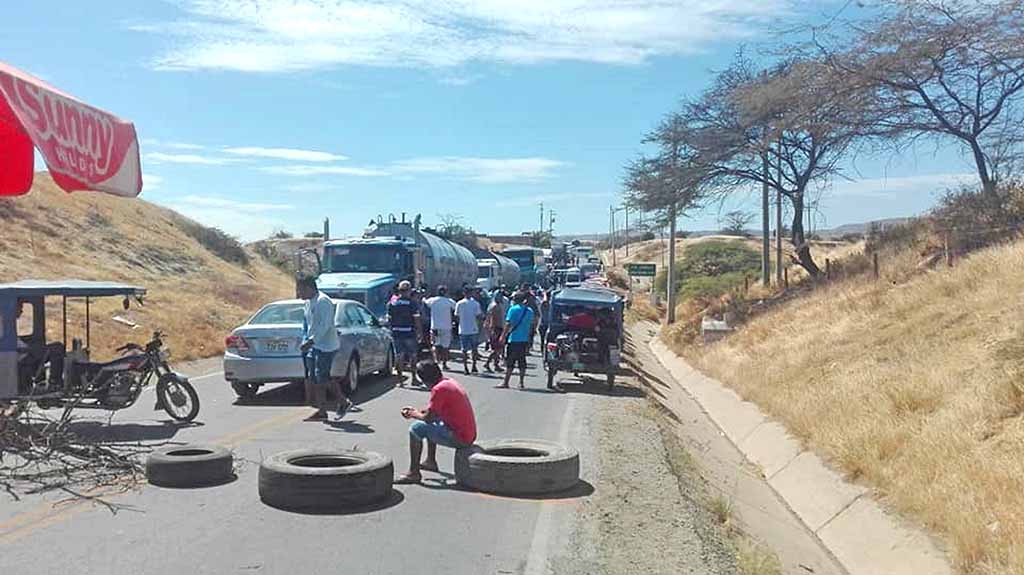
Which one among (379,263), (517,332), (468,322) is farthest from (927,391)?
(379,263)

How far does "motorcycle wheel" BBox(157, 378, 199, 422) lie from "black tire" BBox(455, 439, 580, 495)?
5.13 m

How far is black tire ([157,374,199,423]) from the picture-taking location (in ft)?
43.7

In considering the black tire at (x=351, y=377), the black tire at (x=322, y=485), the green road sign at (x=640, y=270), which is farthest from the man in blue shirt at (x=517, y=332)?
the green road sign at (x=640, y=270)

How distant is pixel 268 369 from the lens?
51.2 ft

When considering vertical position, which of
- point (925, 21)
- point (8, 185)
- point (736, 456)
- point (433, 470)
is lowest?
point (736, 456)

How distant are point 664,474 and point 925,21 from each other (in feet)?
61.6

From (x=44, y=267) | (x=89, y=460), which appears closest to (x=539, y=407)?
(x=89, y=460)

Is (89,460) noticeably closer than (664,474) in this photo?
Yes

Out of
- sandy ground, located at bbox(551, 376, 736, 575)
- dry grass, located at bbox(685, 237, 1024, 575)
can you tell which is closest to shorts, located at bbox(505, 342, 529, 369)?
dry grass, located at bbox(685, 237, 1024, 575)

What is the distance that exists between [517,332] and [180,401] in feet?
22.6

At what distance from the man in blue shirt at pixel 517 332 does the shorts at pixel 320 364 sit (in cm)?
566

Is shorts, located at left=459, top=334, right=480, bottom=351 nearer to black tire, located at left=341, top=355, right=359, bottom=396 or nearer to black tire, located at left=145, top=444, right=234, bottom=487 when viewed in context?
black tire, located at left=341, top=355, right=359, bottom=396

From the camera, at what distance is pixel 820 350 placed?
66.9 ft

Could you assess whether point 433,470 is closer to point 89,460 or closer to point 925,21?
point 89,460
